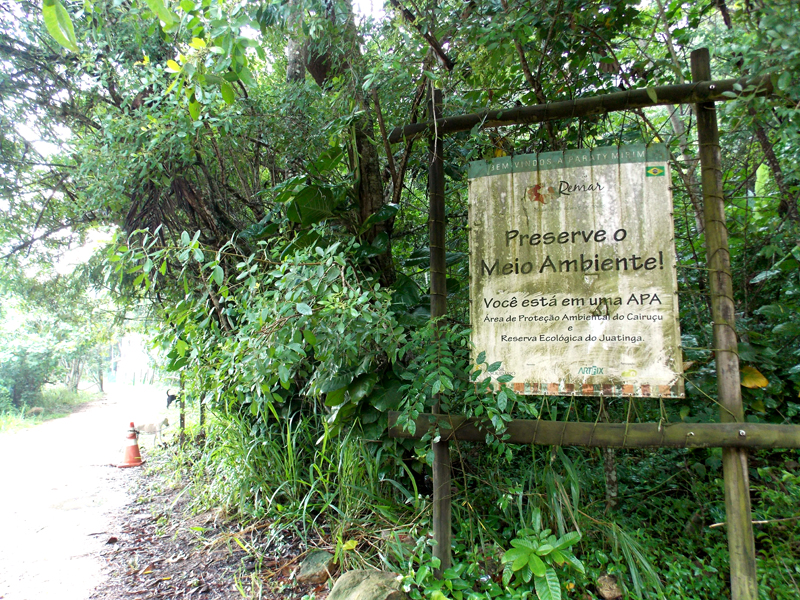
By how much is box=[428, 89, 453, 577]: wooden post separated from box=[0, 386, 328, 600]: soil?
740mm

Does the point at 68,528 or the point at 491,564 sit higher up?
the point at 491,564

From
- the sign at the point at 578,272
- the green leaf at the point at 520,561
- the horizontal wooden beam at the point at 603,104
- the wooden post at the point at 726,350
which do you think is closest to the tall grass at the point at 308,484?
the green leaf at the point at 520,561

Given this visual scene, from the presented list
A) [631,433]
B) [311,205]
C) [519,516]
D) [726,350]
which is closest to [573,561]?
[519,516]

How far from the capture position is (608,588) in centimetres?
220

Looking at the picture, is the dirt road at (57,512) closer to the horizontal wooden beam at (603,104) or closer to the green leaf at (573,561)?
the green leaf at (573,561)

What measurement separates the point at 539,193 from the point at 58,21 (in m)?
1.86

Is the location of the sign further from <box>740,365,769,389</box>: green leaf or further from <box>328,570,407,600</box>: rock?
<box>328,570,407,600</box>: rock

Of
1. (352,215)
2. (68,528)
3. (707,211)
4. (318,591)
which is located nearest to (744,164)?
(707,211)

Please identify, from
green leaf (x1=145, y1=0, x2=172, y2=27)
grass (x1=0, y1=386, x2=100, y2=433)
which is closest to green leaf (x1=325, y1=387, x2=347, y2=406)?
green leaf (x1=145, y1=0, x2=172, y2=27)

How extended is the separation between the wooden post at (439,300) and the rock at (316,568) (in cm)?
68

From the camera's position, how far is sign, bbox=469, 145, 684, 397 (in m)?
2.06

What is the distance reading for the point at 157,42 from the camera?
4141 mm

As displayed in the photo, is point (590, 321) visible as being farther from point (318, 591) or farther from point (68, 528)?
point (68, 528)

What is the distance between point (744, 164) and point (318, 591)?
3541 millimetres
